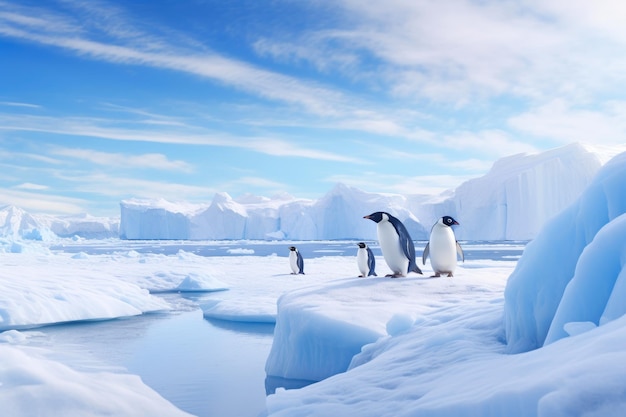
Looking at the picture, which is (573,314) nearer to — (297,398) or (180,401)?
(297,398)

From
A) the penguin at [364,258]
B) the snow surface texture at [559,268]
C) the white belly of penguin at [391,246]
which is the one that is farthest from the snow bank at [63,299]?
the snow surface texture at [559,268]

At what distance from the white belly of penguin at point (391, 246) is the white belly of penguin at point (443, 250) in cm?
46

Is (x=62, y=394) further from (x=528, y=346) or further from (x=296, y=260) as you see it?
(x=296, y=260)

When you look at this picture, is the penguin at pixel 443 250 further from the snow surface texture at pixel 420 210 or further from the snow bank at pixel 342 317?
the snow surface texture at pixel 420 210

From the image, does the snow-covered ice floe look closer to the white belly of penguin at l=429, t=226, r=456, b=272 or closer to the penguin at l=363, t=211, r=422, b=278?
the white belly of penguin at l=429, t=226, r=456, b=272

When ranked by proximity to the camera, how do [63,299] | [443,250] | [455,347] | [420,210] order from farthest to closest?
1. [420,210]
2. [63,299]
3. [443,250]
4. [455,347]

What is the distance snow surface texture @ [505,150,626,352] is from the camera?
247 cm

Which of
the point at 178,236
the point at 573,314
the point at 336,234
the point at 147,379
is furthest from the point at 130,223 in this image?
the point at 573,314

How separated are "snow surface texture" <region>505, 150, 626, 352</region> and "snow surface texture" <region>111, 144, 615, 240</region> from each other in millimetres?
30015

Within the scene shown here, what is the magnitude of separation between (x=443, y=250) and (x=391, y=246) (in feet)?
2.34

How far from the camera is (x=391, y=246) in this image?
786cm

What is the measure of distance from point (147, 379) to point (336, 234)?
51.0m

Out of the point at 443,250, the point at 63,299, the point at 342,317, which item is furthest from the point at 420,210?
the point at 342,317

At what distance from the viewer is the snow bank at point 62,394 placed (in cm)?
348
